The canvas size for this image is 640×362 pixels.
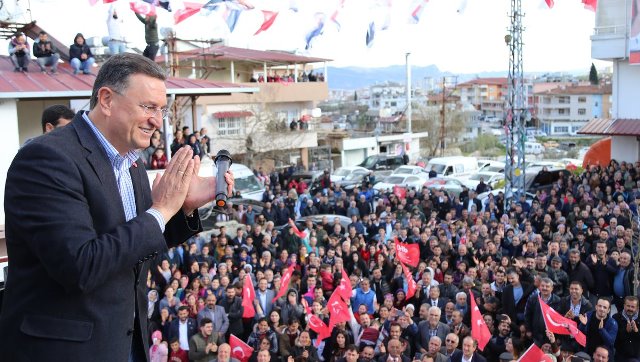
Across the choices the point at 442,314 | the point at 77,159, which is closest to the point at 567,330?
the point at 442,314

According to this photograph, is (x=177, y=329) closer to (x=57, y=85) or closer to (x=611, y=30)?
(x=57, y=85)

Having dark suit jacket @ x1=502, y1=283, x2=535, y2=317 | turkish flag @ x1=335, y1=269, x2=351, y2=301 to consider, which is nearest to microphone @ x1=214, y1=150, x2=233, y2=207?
turkish flag @ x1=335, y1=269, x2=351, y2=301

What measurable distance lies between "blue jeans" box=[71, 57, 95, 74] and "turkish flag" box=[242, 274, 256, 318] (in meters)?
7.63

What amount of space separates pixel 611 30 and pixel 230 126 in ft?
77.1

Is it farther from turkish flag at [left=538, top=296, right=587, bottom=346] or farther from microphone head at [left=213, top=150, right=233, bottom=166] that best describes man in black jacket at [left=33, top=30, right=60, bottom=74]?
microphone head at [left=213, top=150, right=233, bottom=166]

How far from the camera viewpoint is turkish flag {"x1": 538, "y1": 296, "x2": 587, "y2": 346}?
27.1 feet

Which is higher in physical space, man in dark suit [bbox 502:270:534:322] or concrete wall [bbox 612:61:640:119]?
concrete wall [bbox 612:61:640:119]

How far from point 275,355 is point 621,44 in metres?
21.2

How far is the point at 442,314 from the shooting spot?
9492 mm

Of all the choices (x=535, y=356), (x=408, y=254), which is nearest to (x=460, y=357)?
(x=535, y=356)

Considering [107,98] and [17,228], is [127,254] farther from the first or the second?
[107,98]

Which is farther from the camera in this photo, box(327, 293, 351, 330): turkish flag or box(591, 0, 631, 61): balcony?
box(591, 0, 631, 61): balcony

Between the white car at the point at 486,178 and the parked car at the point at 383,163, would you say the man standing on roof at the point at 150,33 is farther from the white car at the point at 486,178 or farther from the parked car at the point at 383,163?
the parked car at the point at 383,163

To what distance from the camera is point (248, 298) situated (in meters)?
10.3
